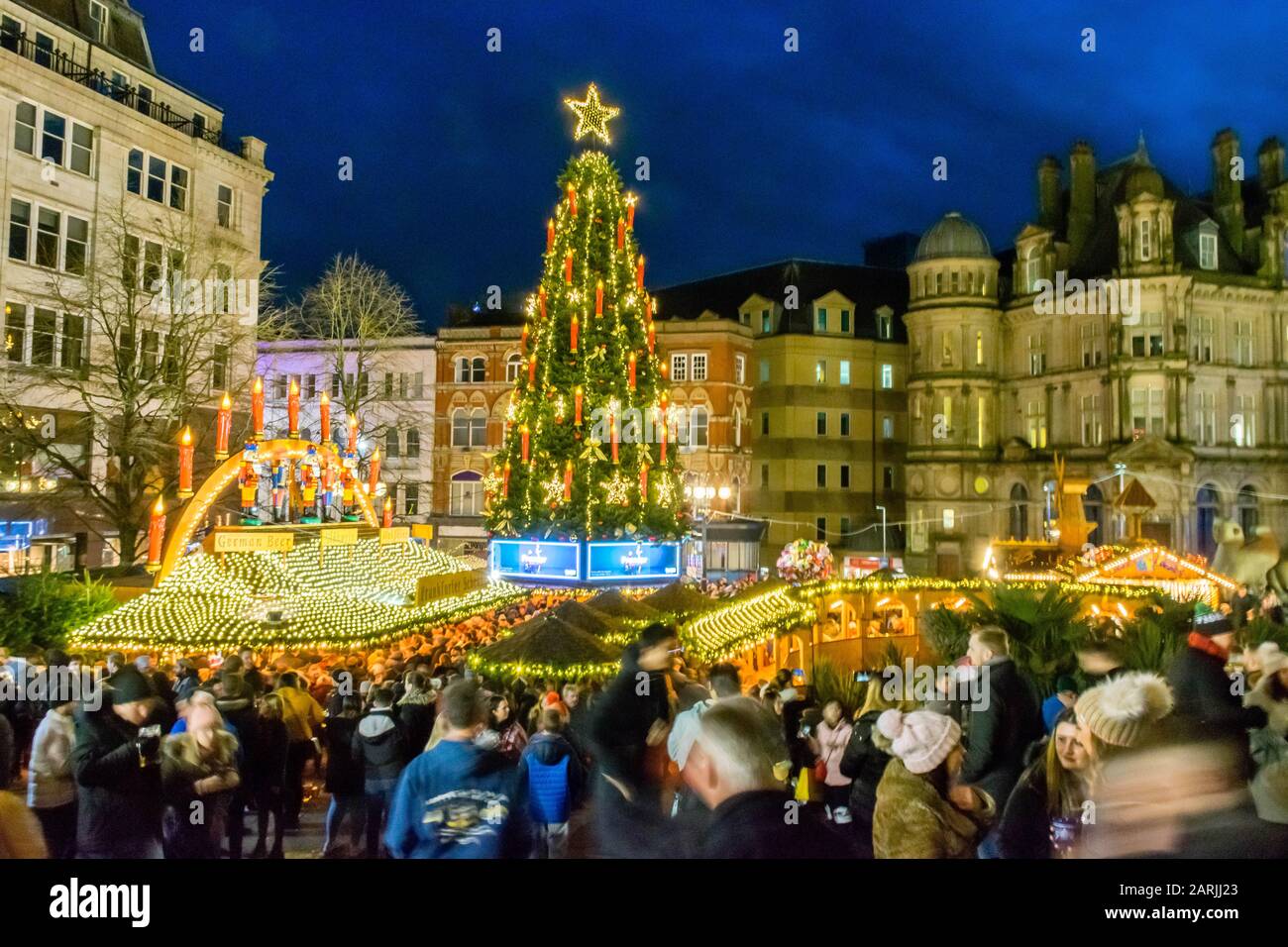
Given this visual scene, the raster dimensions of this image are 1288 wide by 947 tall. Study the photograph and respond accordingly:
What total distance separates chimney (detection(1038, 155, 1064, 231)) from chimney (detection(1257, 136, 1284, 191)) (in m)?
8.65

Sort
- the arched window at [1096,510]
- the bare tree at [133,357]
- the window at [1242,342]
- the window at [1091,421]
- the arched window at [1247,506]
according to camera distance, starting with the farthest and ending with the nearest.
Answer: the window at [1091,421]
the window at [1242,342]
the arched window at [1096,510]
the arched window at [1247,506]
the bare tree at [133,357]

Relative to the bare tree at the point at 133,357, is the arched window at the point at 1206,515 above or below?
below

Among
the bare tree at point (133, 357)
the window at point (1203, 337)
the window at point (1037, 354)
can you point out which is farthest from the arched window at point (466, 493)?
the window at point (1203, 337)

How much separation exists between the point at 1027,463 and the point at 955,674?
40.5 meters

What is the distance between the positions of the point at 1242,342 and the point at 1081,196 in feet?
33.7

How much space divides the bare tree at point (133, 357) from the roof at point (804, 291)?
25.8 metres

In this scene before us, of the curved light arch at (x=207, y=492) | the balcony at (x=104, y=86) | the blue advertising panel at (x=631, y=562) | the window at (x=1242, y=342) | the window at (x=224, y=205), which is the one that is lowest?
the blue advertising panel at (x=631, y=562)

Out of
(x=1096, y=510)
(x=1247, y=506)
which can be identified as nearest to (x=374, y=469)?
(x=1096, y=510)

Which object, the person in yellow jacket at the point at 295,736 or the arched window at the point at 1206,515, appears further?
the arched window at the point at 1206,515

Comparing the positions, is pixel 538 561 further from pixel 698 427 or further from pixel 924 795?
pixel 698 427

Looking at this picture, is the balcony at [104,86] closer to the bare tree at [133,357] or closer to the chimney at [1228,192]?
the bare tree at [133,357]

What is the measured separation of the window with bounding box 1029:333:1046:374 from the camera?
4516 centimetres

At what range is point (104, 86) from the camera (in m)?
30.4

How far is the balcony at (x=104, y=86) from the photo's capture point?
88.9ft
